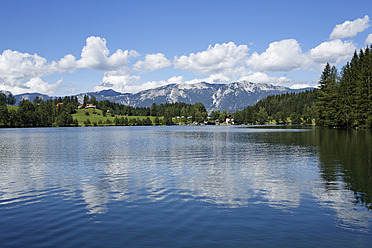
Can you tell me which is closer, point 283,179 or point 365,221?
point 365,221

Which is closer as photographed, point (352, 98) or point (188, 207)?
point (188, 207)

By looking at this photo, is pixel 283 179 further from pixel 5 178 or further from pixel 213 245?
pixel 5 178

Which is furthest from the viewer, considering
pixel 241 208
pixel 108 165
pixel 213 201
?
pixel 108 165

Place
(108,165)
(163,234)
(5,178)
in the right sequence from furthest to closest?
(108,165) → (5,178) → (163,234)

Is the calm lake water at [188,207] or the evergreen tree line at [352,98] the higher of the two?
the evergreen tree line at [352,98]

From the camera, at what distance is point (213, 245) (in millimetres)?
13562

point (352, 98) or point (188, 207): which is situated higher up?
point (352, 98)

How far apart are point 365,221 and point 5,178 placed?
106ft

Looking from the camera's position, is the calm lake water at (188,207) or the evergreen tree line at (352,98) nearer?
the calm lake water at (188,207)

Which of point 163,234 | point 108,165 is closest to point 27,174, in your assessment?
point 108,165

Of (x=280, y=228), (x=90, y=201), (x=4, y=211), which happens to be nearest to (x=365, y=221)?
(x=280, y=228)

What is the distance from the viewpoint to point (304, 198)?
21750 millimetres

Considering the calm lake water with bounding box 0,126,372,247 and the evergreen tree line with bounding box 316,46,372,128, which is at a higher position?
the evergreen tree line with bounding box 316,46,372,128

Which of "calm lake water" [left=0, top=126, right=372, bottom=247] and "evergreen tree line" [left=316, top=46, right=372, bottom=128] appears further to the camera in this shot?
"evergreen tree line" [left=316, top=46, right=372, bottom=128]
